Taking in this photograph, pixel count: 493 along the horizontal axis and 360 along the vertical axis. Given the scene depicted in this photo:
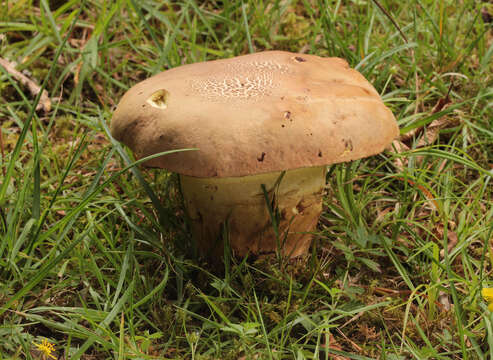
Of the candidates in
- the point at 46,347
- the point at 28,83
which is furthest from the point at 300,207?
the point at 28,83

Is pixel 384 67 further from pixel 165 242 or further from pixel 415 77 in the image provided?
pixel 165 242

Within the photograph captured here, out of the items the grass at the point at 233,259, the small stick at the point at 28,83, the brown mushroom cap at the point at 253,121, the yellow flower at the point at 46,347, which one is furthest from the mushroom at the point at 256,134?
the small stick at the point at 28,83

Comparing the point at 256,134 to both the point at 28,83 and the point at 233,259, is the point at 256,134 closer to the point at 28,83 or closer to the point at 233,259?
the point at 233,259

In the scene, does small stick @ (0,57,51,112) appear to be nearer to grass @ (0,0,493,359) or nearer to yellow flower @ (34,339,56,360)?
grass @ (0,0,493,359)

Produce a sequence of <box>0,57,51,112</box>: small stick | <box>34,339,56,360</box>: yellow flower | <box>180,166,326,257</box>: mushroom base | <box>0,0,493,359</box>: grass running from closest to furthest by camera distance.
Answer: <box>34,339,56,360</box>: yellow flower → <box>0,0,493,359</box>: grass → <box>180,166,326,257</box>: mushroom base → <box>0,57,51,112</box>: small stick

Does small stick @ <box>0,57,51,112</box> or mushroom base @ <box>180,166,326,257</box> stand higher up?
small stick @ <box>0,57,51,112</box>

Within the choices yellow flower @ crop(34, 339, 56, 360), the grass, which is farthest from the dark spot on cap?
yellow flower @ crop(34, 339, 56, 360)

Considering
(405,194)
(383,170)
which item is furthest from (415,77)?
(405,194)
